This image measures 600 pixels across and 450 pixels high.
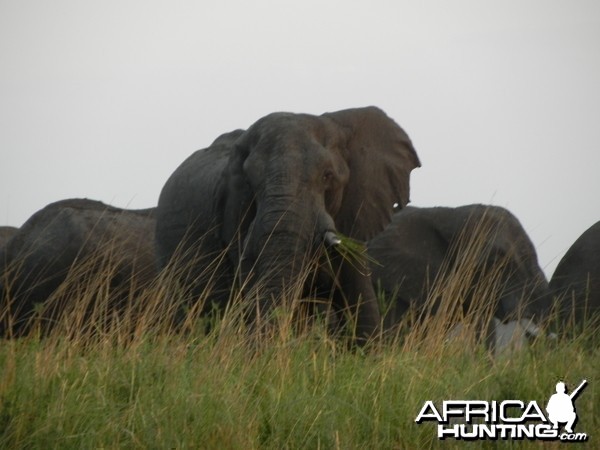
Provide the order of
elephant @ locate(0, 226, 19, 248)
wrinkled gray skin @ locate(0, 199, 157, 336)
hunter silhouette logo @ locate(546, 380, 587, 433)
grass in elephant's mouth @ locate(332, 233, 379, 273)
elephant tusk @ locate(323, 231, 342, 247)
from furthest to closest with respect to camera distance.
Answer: elephant @ locate(0, 226, 19, 248)
wrinkled gray skin @ locate(0, 199, 157, 336)
grass in elephant's mouth @ locate(332, 233, 379, 273)
elephant tusk @ locate(323, 231, 342, 247)
hunter silhouette logo @ locate(546, 380, 587, 433)

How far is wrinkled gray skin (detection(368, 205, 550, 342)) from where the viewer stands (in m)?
13.5

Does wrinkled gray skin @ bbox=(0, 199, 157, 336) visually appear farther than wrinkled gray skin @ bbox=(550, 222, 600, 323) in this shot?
Yes

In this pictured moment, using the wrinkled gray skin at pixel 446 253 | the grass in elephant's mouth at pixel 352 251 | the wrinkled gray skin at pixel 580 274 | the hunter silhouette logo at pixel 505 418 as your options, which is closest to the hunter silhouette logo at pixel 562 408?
the hunter silhouette logo at pixel 505 418

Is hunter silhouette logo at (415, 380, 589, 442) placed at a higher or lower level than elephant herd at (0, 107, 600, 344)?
lower

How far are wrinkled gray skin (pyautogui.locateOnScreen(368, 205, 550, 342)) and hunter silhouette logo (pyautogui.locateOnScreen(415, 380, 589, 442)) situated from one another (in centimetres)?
617

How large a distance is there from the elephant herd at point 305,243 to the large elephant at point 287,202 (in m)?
0.01

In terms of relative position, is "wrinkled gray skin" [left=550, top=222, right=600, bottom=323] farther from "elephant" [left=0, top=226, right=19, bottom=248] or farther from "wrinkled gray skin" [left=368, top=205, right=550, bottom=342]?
"elephant" [left=0, top=226, right=19, bottom=248]

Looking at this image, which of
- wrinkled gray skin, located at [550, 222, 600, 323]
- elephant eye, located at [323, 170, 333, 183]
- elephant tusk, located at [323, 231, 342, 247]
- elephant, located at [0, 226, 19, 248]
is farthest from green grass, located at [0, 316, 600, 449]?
elephant, located at [0, 226, 19, 248]

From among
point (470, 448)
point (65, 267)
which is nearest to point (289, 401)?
point (470, 448)

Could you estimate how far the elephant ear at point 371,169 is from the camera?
11469 millimetres

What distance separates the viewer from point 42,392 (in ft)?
22.5

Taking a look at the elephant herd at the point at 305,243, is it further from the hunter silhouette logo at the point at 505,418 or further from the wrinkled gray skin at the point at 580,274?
the hunter silhouette logo at the point at 505,418

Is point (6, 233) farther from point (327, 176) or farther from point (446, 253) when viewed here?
point (327, 176)

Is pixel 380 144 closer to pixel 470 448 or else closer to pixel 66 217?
pixel 66 217
